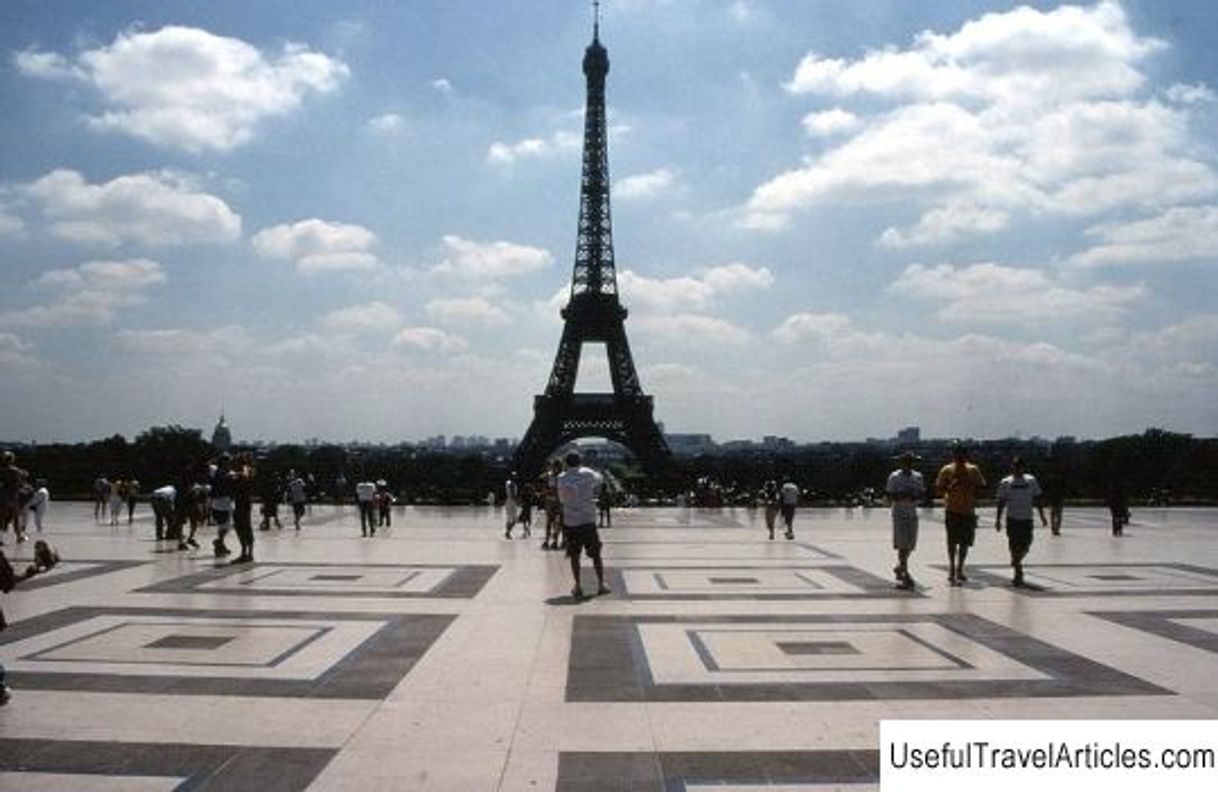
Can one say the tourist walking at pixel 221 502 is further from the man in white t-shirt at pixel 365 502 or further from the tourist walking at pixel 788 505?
the tourist walking at pixel 788 505

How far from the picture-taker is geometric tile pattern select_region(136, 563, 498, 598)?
12211 mm

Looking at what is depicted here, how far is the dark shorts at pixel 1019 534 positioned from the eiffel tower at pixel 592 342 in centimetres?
5984

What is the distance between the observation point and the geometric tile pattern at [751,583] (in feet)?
39.9

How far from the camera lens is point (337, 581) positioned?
13258 mm

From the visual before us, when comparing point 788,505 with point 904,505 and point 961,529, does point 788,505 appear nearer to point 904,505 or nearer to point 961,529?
point 904,505

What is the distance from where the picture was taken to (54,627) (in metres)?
9.47

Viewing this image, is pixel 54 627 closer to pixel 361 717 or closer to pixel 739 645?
pixel 361 717

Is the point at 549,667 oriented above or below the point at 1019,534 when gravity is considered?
below

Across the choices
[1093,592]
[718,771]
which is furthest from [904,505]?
[718,771]

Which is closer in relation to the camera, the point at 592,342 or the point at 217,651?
the point at 217,651

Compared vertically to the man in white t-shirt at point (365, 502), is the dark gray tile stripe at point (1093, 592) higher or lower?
lower

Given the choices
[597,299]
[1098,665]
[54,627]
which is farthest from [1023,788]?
[597,299]

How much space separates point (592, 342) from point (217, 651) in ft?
227

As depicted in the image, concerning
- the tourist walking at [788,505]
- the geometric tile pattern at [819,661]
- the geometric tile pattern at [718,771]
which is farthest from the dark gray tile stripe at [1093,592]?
the geometric tile pattern at [718,771]
